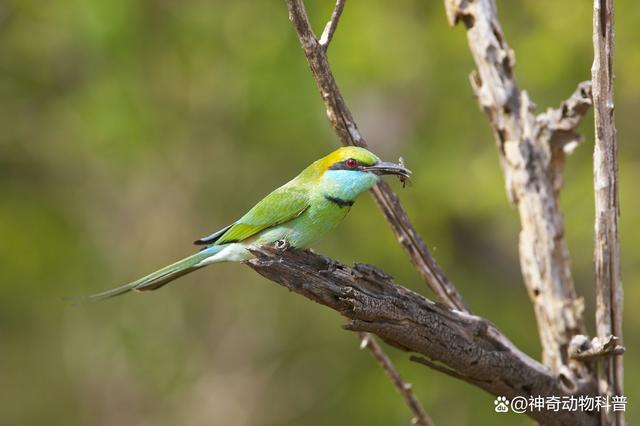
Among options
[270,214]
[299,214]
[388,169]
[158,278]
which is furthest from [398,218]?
[158,278]

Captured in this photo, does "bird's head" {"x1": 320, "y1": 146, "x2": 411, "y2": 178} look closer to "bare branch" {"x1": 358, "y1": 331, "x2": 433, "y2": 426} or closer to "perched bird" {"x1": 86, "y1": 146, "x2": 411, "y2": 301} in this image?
"perched bird" {"x1": 86, "y1": 146, "x2": 411, "y2": 301}

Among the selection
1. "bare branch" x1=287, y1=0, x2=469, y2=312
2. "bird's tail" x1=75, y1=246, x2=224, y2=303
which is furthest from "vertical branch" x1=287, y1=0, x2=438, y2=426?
"bird's tail" x1=75, y1=246, x2=224, y2=303

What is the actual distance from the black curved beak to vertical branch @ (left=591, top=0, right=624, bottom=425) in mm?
646

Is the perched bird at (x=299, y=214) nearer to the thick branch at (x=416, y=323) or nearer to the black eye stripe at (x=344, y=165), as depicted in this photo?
the black eye stripe at (x=344, y=165)

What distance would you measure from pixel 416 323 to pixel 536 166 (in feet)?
2.97

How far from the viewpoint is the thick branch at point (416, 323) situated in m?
2.64

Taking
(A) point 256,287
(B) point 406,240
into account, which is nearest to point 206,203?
(A) point 256,287

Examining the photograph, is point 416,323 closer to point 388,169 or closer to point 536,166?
point 388,169

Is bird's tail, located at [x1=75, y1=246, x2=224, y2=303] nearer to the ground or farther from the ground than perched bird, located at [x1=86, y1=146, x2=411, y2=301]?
nearer to the ground

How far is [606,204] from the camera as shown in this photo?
2.94 m

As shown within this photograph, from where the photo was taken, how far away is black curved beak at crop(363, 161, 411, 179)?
124 inches

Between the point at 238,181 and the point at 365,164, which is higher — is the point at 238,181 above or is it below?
above

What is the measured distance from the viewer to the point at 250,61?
24.3ft

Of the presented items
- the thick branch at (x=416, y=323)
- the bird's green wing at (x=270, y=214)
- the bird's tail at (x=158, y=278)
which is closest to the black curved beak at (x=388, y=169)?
the bird's green wing at (x=270, y=214)
